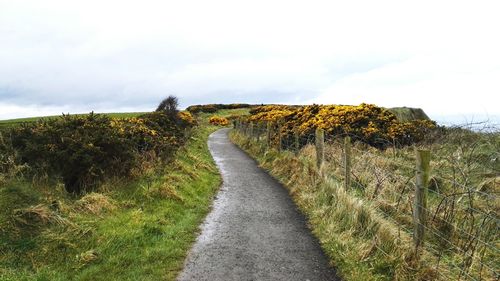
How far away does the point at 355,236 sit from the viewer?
8219 mm

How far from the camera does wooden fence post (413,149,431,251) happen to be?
21.6 ft

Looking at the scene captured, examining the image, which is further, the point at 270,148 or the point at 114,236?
the point at 270,148

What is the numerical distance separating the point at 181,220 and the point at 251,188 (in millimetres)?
4749

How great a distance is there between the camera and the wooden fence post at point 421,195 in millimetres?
6582

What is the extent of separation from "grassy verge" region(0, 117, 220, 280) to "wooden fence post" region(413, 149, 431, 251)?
395 cm

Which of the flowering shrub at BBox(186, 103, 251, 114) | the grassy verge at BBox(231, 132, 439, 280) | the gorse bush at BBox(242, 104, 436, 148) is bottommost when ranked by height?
the grassy verge at BBox(231, 132, 439, 280)

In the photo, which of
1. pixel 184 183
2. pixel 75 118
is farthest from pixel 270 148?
pixel 75 118

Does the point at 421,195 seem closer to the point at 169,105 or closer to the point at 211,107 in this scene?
the point at 169,105

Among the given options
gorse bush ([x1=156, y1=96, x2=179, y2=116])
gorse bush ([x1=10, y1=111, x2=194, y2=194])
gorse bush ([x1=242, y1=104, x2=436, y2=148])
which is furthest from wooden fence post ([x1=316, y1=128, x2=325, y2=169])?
gorse bush ([x1=156, y1=96, x2=179, y2=116])

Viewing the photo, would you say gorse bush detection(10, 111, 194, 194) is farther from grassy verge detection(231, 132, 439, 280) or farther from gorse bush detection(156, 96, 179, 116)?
gorse bush detection(156, 96, 179, 116)

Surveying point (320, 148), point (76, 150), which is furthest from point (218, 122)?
point (76, 150)

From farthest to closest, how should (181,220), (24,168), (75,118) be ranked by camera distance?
(75,118)
(24,168)
(181,220)

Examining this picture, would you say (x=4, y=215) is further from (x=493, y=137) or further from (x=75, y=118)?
(x=493, y=137)

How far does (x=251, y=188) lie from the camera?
14438mm
